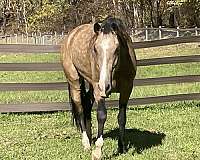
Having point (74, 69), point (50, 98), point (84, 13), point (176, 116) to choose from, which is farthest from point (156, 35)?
point (74, 69)

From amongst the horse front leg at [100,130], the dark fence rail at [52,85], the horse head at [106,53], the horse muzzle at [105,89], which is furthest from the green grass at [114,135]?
the horse head at [106,53]

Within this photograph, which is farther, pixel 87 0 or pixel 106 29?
pixel 87 0

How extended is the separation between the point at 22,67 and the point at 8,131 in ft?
6.54

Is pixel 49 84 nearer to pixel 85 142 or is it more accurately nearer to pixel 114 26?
pixel 85 142

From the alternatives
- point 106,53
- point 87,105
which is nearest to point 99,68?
point 106,53

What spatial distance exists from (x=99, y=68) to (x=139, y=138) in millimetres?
2122

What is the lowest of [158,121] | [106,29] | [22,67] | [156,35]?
[156,35]

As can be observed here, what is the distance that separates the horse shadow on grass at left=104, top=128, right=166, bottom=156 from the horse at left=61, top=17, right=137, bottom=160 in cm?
28

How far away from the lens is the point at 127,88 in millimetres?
5961

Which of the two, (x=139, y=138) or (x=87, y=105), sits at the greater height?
(x=87, y=105)

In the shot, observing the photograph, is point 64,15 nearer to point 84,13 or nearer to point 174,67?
point 84,13

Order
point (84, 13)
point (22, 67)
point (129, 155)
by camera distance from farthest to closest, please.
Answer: point (84, 13), point (22, 67), point (129, 155)

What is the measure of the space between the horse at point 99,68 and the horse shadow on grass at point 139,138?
28cm

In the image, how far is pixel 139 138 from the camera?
6.97 m
